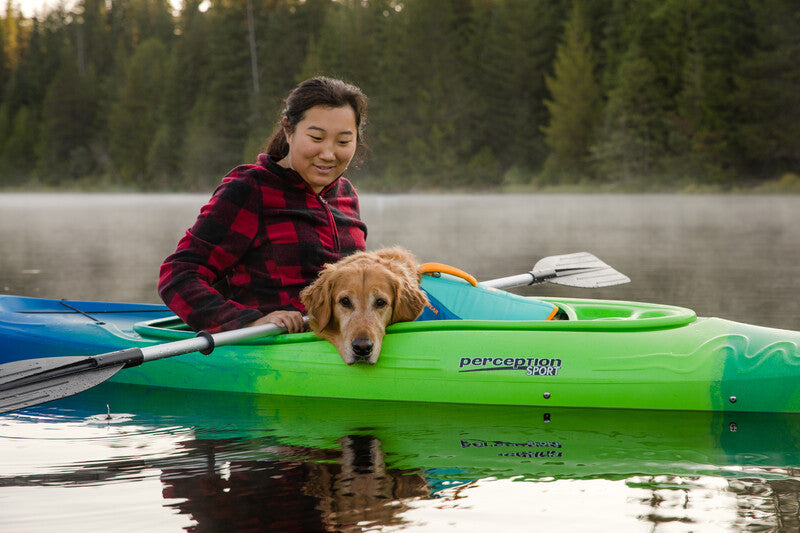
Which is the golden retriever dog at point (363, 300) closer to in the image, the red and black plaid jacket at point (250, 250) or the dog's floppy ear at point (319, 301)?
the dog's floppy ear at point (319, 301)

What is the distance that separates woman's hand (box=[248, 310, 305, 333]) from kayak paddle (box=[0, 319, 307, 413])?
0.20 m

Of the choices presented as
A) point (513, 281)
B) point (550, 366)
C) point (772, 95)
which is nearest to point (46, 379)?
point (550, 366)

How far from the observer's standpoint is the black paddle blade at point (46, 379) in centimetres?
442

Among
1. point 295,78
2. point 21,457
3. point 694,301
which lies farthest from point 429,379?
point 295,78

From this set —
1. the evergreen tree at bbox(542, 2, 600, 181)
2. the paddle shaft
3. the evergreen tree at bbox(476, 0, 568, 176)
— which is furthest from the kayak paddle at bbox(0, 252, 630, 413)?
the evergreen tree at bbox(476, 0, 568, 176)

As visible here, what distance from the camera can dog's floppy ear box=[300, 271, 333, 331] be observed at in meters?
4.71

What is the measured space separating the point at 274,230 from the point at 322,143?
54cm

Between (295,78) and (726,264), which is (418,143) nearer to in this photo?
(295,78)

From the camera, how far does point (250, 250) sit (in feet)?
16.9

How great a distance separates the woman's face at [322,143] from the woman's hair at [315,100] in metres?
0.03

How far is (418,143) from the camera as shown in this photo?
48938 mm

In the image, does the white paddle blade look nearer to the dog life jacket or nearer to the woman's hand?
the dog life jacket

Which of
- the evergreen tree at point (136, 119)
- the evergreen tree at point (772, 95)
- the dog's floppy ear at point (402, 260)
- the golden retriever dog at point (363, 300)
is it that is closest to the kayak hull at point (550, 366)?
the golden retriever dog at point (363, 300)

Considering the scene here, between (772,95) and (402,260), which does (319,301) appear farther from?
(772,95)
